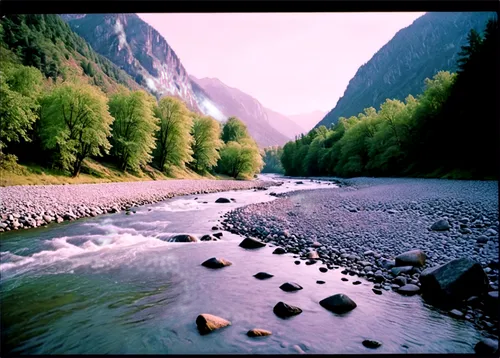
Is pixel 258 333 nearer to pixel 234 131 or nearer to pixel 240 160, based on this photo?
pixel 240 160

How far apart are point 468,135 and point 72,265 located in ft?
61.7

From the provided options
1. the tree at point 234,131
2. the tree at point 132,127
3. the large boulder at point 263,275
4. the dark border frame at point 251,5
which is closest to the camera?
the dark border frame at point 251,5

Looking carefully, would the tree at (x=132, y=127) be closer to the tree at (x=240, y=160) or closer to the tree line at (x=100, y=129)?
the tree line at (x=100, y=129)

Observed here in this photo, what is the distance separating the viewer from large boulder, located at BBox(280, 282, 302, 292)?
6082 millimetres

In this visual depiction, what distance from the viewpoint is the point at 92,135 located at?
30.1 metres

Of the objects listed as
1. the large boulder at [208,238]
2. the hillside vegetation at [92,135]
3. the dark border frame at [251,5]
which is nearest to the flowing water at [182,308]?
the large boulder at [208,238]

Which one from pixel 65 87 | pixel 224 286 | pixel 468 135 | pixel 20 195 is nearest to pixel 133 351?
pixel 224 286

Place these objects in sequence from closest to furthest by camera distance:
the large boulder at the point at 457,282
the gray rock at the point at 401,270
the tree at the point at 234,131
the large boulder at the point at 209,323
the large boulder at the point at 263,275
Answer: the large boulder at the point at 209,323 < the large boulder at the point at 457,282 < the gray rock at the point at 401,270 < the large boulder at the point at 263,275 < the tree at the point at 234,131

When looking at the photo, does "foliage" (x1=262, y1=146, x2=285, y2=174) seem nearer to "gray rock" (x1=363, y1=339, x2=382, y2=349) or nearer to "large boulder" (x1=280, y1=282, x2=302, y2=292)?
"large boulder" (x1=280, y1=282, x2=302, y2=292)

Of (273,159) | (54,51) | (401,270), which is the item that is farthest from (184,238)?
(273,159)

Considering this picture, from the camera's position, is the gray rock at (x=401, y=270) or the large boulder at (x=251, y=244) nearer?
the gray rock at (x=401, y=270)

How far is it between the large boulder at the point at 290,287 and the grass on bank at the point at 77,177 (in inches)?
875

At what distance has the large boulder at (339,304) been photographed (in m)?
5.11

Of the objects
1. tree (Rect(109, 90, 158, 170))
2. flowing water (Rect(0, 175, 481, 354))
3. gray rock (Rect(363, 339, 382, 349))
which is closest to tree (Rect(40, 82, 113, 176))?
tree (Rect(109, 90, 158, 170))
